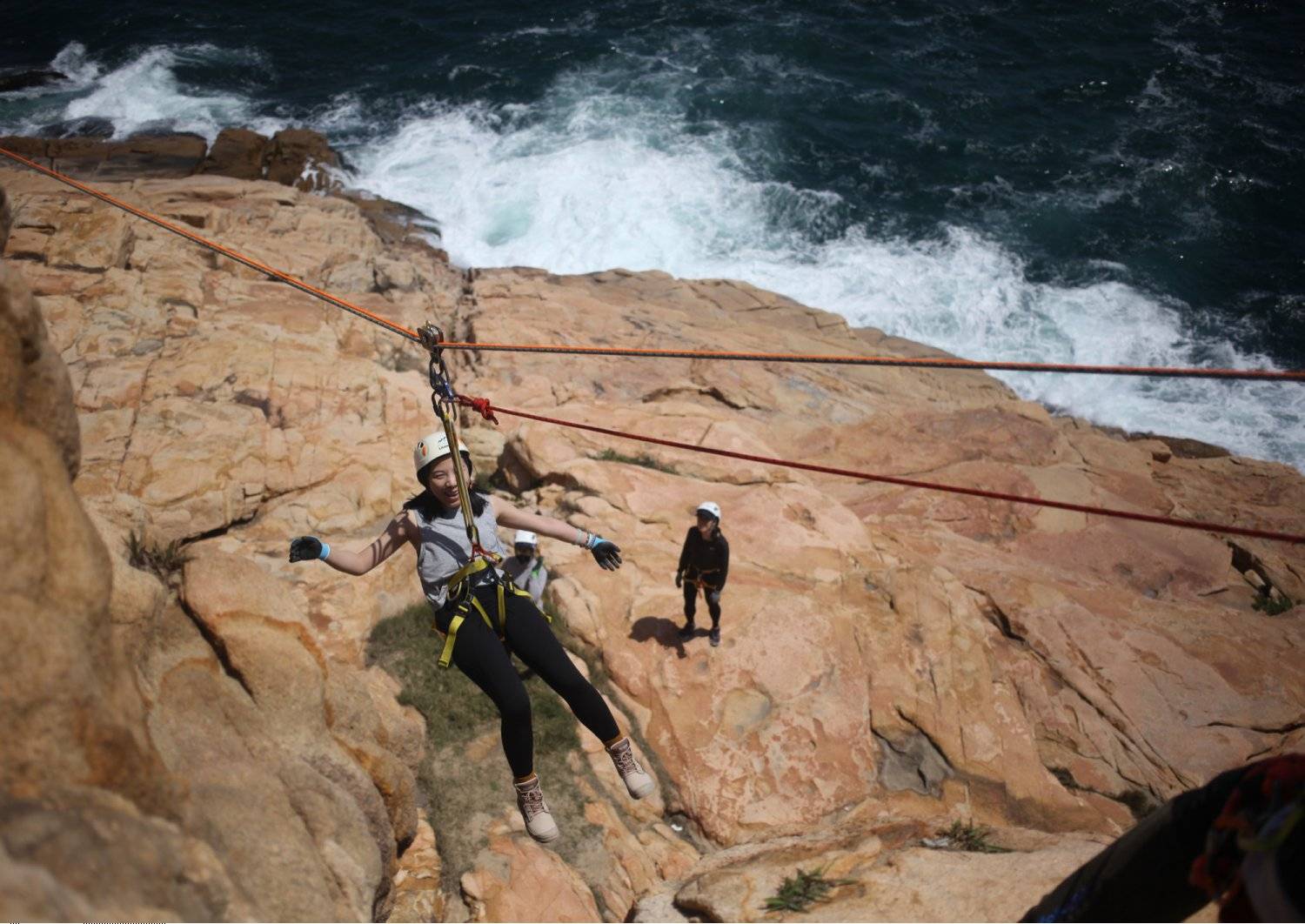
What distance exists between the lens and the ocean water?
23609mm

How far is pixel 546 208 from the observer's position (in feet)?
86.8

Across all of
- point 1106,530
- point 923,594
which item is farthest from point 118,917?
point 1106,530

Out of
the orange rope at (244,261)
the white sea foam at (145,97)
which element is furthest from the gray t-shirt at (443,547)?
the white sea foam at (145,97)

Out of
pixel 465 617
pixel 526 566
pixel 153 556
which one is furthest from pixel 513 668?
pixel 153 556

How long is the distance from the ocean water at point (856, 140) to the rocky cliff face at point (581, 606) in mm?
6127

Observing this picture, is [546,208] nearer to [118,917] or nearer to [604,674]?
[604,674]

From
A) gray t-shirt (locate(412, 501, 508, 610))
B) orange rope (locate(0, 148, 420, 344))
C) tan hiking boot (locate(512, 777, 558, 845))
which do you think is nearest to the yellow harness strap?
gray t-shirt (locate(412, 501, 508, 610))

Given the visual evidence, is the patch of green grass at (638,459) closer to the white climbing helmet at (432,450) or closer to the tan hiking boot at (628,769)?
the tan hiking boot at (628,769)

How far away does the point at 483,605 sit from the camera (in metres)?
5.47

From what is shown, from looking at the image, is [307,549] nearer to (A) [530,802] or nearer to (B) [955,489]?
(A) [530,802]

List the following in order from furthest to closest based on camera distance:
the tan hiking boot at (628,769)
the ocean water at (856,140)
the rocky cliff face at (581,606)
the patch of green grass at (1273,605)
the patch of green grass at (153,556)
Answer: the ocean water at (856,140) < the patch of green grass at (1273,605) < the tan hiking boot at (628,769) < the patch of green grass at (153,556) < the rocky cliff face at (581,606)

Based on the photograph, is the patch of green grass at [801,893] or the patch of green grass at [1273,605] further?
the patch of green grass at [1273,605]

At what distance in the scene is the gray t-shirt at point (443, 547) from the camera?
553 cm

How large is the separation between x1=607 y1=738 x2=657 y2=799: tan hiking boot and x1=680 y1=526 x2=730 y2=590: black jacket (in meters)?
2.45
